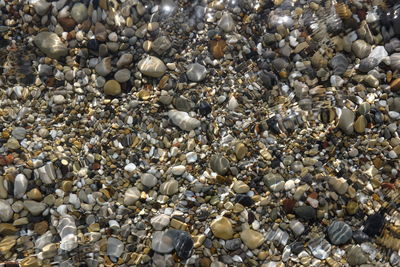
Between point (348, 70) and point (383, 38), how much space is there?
0.49 metres

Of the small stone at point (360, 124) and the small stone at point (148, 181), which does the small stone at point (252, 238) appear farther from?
the small stone at point (360, 124)

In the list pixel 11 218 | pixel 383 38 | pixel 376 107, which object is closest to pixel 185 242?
pixel 11 218

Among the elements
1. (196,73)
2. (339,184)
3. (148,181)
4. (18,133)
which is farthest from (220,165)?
(18,133)

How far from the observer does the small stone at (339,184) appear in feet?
11.4

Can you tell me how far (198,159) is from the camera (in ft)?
11.7

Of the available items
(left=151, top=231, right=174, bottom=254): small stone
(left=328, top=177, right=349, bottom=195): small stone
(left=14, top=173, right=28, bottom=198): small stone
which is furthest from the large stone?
(left=328, top=177, right=349, bottom=195): small stone

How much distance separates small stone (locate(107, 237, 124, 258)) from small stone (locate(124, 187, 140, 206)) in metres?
0.32

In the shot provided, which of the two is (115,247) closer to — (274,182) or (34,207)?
(34,207)

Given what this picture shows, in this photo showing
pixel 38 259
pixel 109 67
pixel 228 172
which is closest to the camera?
pixel 38 259

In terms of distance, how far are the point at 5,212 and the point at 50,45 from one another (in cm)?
158

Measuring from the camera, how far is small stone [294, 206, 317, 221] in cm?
339

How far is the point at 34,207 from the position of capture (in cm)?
335

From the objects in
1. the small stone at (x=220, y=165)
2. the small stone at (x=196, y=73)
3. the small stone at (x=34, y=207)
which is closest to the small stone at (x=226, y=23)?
the small stone at (x=196, y=73)

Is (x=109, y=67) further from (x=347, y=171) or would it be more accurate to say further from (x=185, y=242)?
(x=347, y=171)
